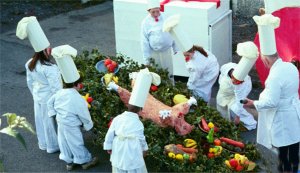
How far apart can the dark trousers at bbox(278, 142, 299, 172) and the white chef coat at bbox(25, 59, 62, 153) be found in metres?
2.68

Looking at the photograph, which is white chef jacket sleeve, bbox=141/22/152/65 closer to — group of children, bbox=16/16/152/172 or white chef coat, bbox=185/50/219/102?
white chef coat, bbox=185/50/219/102

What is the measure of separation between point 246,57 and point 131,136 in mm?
1654

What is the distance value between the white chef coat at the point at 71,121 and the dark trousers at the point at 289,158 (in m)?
2.13

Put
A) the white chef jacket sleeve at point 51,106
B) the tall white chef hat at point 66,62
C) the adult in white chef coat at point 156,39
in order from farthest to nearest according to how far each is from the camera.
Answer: the adult in white chef coat at point 156,39
the white chef jacket sleeve at point 51,106
the tall white chef hat at point 66,62

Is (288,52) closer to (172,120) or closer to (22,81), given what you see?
(172,120)

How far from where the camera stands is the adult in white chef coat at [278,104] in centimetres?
536

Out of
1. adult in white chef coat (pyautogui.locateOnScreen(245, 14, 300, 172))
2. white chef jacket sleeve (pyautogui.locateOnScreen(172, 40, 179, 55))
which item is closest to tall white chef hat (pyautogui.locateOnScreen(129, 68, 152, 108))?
adult in white chef coat (pyautogui.locateOnScreen(245, 14, 300, 172))

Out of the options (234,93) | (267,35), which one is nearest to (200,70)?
(234,93)

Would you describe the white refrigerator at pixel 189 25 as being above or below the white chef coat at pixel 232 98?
above

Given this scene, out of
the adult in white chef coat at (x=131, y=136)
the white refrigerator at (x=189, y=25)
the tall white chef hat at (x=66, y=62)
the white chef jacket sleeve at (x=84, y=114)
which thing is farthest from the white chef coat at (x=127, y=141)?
A: the white refrigerator at (x=189, y=25)

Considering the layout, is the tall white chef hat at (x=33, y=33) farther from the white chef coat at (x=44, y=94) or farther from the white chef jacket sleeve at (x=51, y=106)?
the white chef jacket sleeve at (x=51, y=106)

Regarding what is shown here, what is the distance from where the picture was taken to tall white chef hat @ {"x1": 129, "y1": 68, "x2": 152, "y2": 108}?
5.30 m

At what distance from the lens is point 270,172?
5777 mm

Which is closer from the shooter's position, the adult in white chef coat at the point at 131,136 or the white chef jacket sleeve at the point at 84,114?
the adult in white chef coat at the point at 131,136
